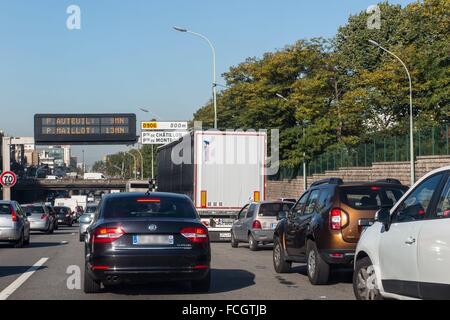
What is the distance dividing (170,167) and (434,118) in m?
20.8

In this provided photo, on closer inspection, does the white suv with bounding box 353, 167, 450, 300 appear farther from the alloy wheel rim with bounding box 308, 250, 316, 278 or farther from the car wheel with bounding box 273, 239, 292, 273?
the car wheel with bounding box 273, 239, 292, 273

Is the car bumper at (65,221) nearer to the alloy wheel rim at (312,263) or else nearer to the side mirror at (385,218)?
the alloy wheel rim at (312,263)

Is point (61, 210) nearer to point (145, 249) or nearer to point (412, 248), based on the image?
point (145, 249)

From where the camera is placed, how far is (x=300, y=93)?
53125 mm

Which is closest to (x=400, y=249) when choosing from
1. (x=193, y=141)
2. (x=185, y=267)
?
(x=185, y=267)

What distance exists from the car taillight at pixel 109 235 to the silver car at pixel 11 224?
523 inches

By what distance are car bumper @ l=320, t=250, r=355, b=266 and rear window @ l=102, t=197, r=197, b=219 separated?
2.36 meters

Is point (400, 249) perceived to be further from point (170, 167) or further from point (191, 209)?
point (170, 167)

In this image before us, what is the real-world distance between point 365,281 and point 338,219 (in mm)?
2805

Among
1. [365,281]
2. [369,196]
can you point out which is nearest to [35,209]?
[369,196]

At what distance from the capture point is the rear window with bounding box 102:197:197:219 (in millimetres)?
12008

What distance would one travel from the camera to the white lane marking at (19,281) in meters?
12.1

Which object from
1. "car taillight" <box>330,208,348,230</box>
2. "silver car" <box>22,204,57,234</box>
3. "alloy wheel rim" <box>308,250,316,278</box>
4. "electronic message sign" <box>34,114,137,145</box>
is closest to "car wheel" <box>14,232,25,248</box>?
"silver car" <box>22,204,57,234</box>

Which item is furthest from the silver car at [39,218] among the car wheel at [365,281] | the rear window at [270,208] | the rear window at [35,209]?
the car wheel at [365,281]
